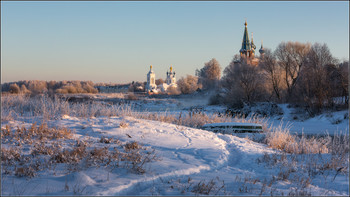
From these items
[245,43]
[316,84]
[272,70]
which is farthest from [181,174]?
[245,43]

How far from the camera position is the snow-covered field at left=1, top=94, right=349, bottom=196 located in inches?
152

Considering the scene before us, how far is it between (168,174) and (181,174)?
0.76ft

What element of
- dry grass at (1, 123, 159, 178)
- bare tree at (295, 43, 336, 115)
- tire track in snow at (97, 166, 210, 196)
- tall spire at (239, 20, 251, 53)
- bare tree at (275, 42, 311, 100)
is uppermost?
tall spire at (239, 20, 251, 53)

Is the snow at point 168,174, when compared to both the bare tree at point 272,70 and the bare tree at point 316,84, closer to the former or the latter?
the bare tree at point 316,84

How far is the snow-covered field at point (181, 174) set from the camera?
3865 mm

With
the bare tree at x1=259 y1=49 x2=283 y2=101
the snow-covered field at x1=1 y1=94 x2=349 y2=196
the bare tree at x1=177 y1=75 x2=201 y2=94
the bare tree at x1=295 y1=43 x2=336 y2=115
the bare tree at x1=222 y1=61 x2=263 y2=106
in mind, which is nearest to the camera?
the snow-covered field at x1=1 y1=94 x2=349 y2=196

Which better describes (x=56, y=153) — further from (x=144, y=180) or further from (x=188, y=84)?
(x=188, y=84)

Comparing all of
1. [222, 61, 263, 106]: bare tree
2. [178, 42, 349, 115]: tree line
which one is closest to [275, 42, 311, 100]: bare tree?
[178, 42, 349, 115]: tree line

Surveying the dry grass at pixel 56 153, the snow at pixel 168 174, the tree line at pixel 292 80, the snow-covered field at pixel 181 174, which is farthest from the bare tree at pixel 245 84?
the dry grass at pixel 56 153

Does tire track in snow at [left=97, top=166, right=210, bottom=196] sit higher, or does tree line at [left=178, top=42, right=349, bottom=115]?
tree line at [left=178, top=42, right=349, bottom=115]

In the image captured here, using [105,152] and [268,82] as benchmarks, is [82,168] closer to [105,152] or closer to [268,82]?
[105,152]

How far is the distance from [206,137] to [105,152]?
3.68 meters

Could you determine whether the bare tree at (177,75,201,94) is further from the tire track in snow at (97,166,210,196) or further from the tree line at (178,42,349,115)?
the tire track in snow at (97,166,210,196)

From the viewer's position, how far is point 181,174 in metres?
→ 4.66
